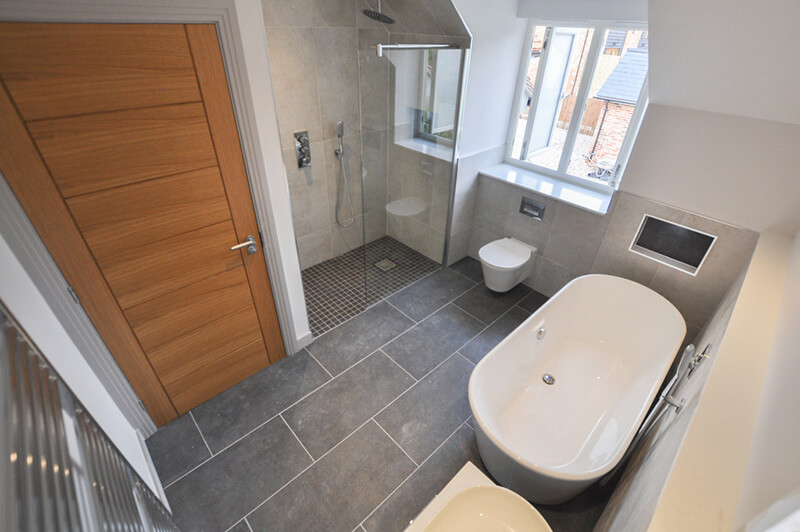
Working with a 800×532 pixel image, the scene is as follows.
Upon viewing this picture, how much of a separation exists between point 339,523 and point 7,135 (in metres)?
2.07

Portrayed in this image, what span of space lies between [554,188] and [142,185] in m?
2.81

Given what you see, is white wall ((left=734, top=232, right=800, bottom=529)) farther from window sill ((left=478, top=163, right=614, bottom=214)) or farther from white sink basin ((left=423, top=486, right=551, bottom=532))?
window sill ((left=478, top=163, right=614, bottom=214))

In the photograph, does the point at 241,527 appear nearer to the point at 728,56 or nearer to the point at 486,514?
the point at 486,514

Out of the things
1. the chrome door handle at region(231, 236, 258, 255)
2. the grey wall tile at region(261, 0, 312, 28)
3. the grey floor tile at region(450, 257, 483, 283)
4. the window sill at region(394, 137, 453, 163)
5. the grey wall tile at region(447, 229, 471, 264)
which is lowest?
the grey floor tile at region(450, 257, 483, 283)

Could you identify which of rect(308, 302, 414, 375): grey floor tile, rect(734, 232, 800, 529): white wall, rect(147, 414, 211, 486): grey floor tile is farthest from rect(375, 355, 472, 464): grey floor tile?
rect(734, 232, 800, 529): white wall

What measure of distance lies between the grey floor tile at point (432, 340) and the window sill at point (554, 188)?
3.90 feet

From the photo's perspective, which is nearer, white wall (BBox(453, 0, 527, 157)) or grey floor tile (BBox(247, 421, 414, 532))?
grey floor tile (BBox(247, 421, 414, 532))

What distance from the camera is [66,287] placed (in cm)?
153

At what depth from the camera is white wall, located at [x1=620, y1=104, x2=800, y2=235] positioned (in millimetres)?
1917

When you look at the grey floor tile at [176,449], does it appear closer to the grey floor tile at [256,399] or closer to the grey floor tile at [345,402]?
the grey floor tile at [256,399]

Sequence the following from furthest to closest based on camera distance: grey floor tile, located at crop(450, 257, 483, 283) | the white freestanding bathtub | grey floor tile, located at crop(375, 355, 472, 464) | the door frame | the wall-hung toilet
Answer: grey floor tile, located at crop(450, 257, 483, 283) → the wall-hung toilet → grey floor tile, located at crop(375, 355, 472, 464) → the white freestanding bathtub → the door frame

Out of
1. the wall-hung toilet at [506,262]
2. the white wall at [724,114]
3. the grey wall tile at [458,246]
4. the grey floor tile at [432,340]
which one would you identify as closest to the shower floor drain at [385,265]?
the grey wall tile at [458,246]

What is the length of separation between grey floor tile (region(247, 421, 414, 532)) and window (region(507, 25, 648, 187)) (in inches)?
104

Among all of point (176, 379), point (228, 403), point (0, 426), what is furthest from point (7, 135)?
point (228, 403)
